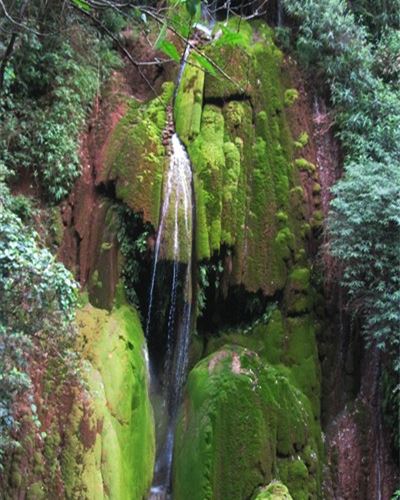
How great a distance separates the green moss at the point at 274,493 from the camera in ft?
19.6

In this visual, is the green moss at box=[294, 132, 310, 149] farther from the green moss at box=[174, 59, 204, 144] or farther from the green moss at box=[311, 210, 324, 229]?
the green moss at box=[174, 59, 204, 144]

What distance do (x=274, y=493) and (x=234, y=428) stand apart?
80 cm

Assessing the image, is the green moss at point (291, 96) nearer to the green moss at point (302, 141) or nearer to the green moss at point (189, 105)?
the green moss at point (302, 141)

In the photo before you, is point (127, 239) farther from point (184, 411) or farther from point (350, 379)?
point (350, 379)

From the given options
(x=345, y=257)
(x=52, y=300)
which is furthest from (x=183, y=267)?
(x=52, y=300)

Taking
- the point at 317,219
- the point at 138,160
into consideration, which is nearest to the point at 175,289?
the point at 138,160

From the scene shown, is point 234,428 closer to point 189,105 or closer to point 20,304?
point 20,304

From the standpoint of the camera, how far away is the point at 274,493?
6043 millimetres

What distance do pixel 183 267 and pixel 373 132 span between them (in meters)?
3.89

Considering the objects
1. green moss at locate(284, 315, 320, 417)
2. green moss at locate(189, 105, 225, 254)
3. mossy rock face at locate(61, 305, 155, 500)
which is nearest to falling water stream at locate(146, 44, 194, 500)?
green moss at locate(189, 105, 225, 254)

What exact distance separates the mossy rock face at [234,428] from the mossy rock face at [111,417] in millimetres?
484

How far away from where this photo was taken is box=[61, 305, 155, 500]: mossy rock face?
17.7 ft

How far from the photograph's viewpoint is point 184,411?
22.3 ft

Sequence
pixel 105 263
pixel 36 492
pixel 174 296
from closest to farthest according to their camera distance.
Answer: pixel 36 492, pixel 105 263, pixel 174 296
